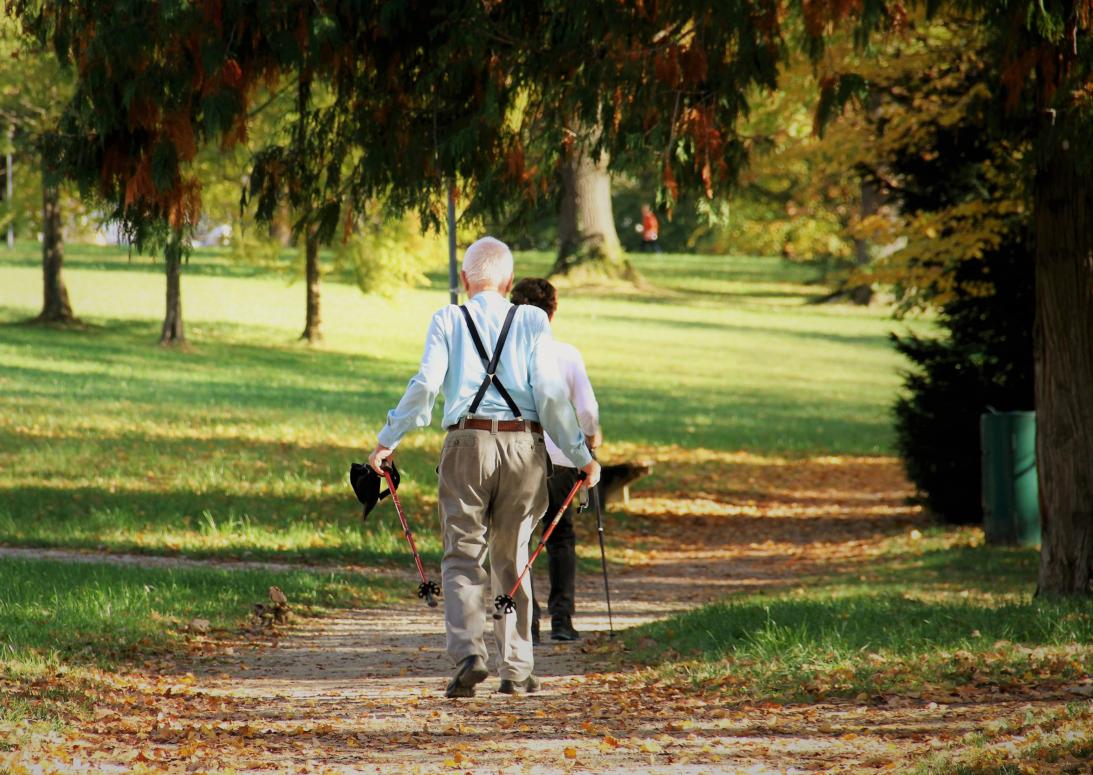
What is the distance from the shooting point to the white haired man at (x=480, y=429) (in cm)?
560

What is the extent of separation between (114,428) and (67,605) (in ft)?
28.8

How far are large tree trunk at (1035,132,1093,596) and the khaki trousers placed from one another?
4234 mm

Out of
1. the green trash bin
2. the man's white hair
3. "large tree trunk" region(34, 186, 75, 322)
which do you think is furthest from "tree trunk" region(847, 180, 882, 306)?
the man's white hair

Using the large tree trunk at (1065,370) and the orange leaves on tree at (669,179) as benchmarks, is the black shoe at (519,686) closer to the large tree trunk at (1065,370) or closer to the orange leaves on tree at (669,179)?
the orange leaves on tree at (669,179)

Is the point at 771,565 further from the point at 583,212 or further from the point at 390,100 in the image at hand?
the point at 583,212

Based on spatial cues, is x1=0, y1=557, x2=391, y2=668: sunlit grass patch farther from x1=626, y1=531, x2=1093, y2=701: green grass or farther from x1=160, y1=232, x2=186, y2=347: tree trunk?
x1=160, y1=232, x2=186, y2=347: tree trunk

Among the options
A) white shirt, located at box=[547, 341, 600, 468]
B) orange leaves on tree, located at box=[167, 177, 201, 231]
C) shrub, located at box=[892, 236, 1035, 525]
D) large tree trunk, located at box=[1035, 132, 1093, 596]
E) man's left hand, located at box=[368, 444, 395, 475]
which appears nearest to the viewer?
man's left hand, located at box=[368, 444, 395, 475]

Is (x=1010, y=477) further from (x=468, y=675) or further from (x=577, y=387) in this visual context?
(x=468, y=675)


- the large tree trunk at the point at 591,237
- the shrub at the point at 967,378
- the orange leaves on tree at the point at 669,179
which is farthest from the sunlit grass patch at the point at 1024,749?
the large tree trunk at the point at 591,237

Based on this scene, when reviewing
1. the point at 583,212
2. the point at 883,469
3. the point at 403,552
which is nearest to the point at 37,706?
the point at 403,552

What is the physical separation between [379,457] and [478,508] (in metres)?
0.54

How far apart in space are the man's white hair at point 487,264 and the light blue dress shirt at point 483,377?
16cm

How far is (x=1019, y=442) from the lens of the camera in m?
11.9

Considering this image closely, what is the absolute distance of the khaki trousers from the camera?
18.4ft
